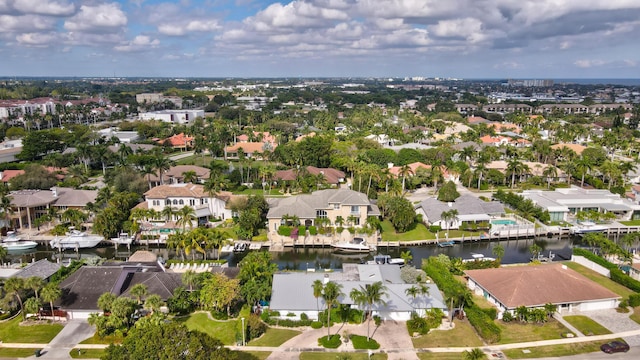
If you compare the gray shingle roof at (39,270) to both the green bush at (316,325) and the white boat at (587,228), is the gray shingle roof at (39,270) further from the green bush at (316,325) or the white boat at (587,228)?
the white boat at (587,228)

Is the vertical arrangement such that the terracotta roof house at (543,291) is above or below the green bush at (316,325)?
above

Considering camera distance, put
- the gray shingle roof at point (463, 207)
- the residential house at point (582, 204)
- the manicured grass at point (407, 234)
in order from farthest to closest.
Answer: the residential house at point (582, 204)
the gray shingle roof at point (463, 207)
the manicured grass at point (407, 234)

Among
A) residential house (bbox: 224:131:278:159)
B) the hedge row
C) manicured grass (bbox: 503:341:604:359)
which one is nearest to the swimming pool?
the hedge row

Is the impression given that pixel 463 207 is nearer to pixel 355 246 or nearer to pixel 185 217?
pixel 355 246

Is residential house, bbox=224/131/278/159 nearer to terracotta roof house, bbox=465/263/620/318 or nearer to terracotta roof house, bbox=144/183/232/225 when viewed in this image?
terracotta roof house, bbox=144/183/232/225

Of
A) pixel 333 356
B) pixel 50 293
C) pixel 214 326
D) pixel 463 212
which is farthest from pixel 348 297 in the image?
pixel 463 212

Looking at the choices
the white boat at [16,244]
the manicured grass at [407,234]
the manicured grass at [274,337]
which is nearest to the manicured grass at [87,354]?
the manicured grass at [274,337]
